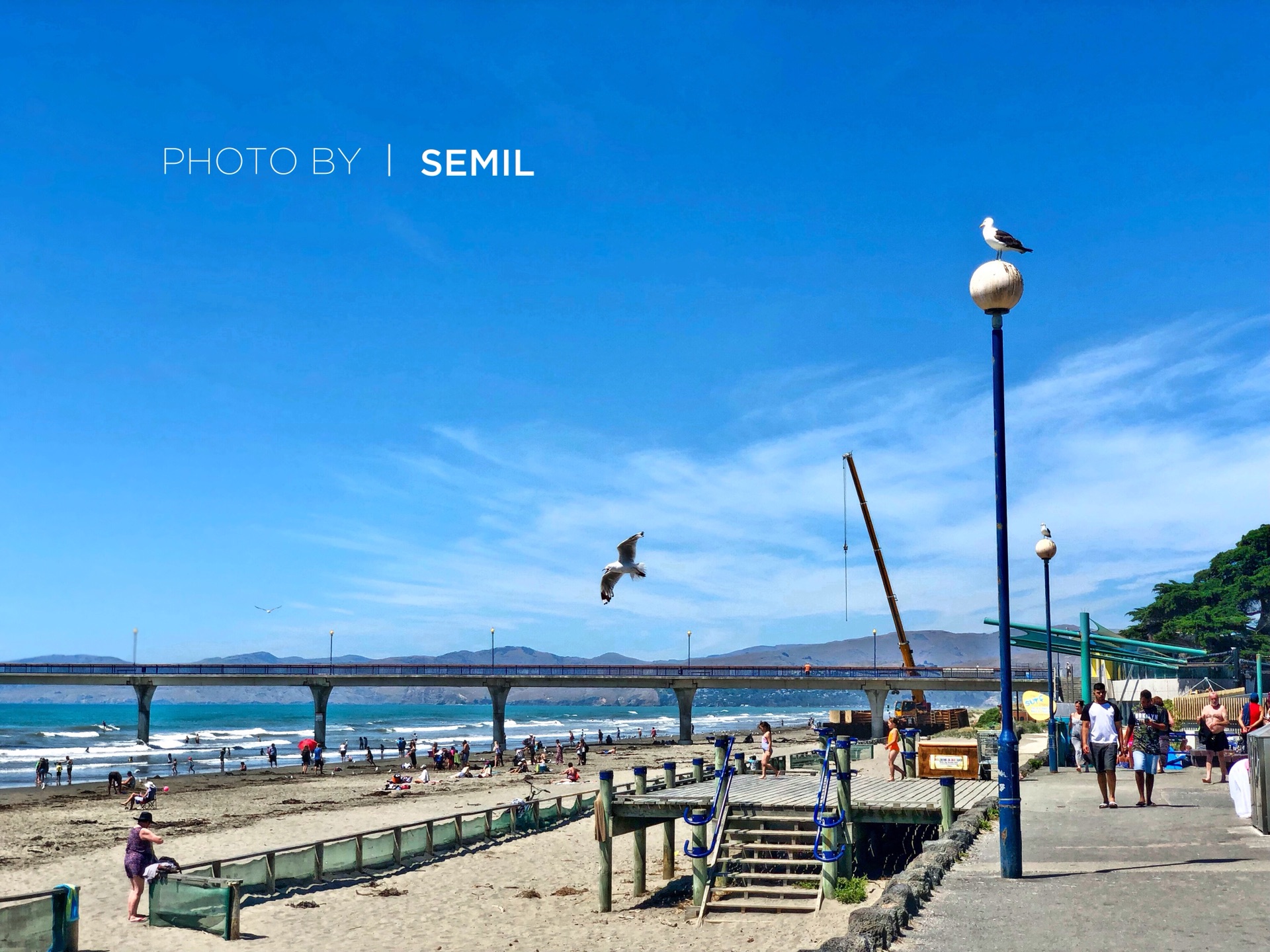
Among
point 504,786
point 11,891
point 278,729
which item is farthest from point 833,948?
point 278,729

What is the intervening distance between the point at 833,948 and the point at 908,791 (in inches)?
459

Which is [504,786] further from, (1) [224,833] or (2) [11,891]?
(2) [11,891]

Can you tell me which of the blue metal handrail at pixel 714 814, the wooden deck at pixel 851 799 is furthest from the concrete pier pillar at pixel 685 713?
the blue metal handrail at pixel 714 814

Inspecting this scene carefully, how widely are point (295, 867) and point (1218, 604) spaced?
104694mm

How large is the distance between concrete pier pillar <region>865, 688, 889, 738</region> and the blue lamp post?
231 feet

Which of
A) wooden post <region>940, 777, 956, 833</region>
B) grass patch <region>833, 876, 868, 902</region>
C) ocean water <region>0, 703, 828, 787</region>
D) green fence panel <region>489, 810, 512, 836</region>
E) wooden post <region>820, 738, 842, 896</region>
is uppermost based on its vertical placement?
wooden post <region>940, 777, 956, 833</region>

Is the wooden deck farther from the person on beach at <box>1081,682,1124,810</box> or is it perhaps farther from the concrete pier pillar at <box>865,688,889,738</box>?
the concrete pier pillar at <box>865,688,889,738</box>

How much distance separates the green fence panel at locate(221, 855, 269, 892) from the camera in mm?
18812

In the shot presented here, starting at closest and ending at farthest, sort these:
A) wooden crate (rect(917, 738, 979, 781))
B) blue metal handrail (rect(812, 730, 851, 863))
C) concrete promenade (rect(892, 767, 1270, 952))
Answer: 1. concrete promenade (rect(892, 767, 1270, 952))
2. blue metal handrail (rect(812, 730, 851, 863))
3. wooden crate (rect(917, 738, 979, 781))

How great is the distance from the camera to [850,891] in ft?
52.7

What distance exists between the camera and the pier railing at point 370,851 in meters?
19.3

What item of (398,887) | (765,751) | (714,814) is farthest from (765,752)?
(398,887)

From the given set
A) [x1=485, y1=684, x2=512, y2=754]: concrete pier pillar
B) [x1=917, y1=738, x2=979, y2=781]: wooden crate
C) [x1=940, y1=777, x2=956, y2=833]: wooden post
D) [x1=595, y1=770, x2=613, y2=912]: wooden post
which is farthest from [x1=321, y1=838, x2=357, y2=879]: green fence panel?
[x1=485, y1=684, x2=512, y2=754]: concrete pier pillar

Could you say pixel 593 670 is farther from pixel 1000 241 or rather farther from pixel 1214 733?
pixel 1000 241
